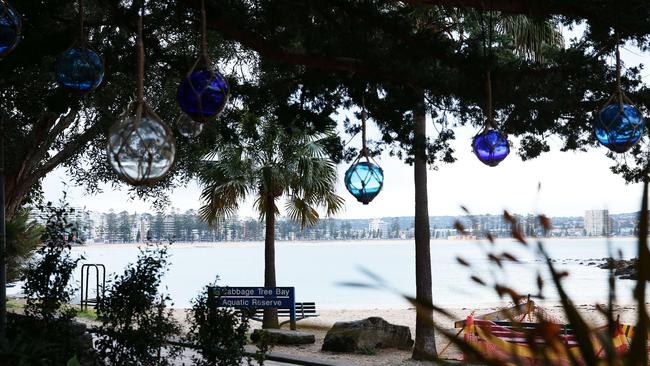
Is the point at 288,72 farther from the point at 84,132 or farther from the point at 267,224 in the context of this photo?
the point at 267,224

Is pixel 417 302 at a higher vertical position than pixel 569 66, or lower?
lower

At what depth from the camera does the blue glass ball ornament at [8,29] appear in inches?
120

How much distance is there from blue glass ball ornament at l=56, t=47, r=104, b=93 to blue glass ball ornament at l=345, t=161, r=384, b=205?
127cm

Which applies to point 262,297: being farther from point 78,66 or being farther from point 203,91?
point 203,91

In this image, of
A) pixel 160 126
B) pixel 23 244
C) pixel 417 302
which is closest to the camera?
pixel 417 302

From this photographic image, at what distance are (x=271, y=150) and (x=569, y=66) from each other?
35.4 feet

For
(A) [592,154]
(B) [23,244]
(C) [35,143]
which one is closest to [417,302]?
(A) [592,154]

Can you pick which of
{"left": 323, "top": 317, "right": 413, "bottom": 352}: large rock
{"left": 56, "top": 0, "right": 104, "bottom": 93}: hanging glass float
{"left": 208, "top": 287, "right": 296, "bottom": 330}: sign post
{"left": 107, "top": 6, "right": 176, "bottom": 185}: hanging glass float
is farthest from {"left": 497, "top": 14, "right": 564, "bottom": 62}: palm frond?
{"left": 107, "top": 6, "right": 176, "bottom": 185}: hanging glass float

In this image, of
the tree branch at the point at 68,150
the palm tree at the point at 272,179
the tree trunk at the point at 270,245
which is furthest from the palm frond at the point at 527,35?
the tree trunk at the point at 270,245

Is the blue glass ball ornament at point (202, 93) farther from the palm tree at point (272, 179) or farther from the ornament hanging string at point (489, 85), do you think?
the palm tree at point (272, 179)

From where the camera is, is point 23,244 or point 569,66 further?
point 23,244

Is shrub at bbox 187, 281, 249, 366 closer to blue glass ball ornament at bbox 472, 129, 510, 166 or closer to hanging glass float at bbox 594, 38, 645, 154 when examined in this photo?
blue glass ball ornament at bbox 472, 129, 510, 166

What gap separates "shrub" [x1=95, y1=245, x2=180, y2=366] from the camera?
19.9ft

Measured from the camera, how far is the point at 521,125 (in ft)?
15.5
